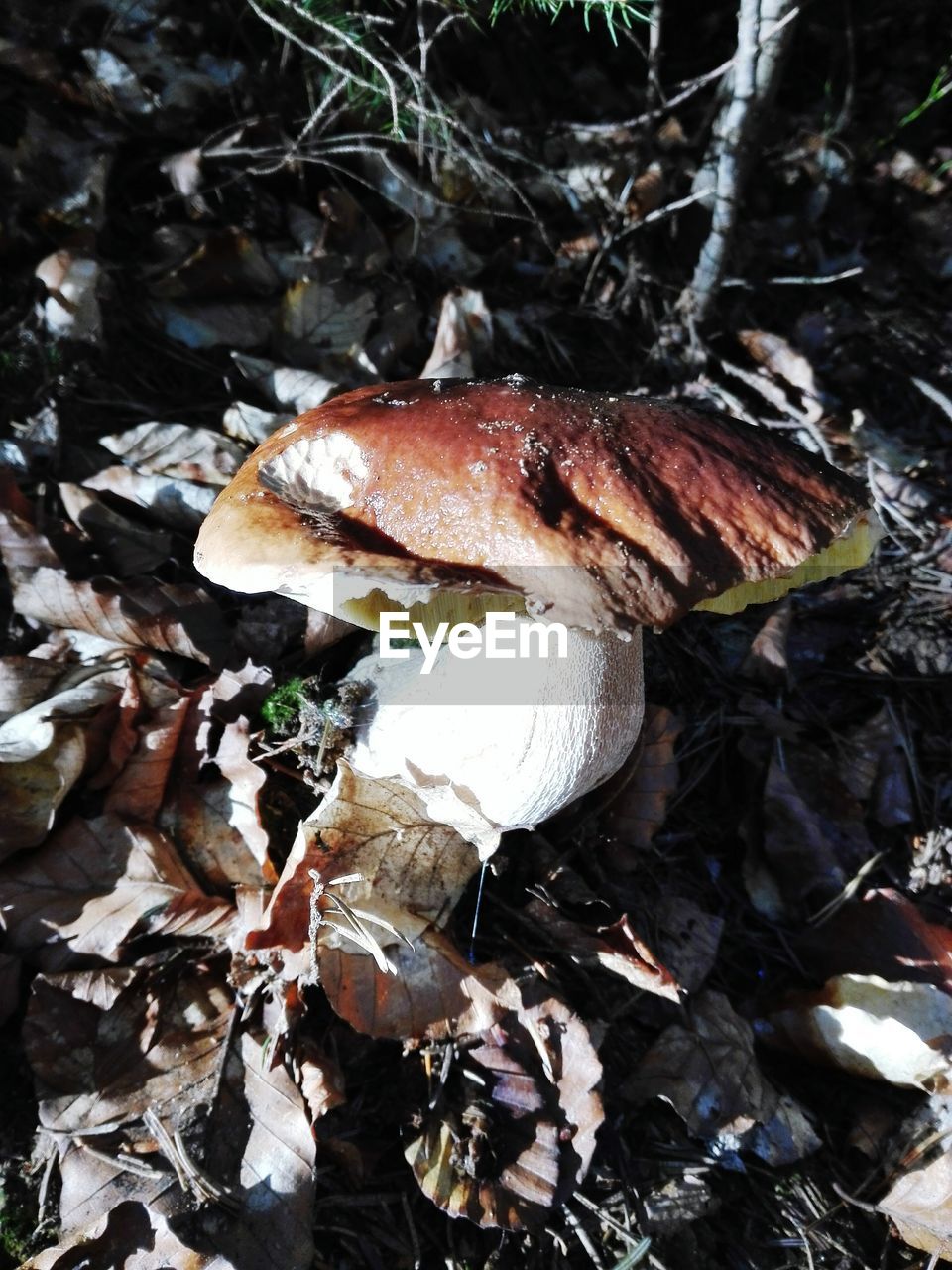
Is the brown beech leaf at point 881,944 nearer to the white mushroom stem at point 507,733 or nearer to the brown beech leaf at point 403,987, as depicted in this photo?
the white mushroom stem at point 507,733

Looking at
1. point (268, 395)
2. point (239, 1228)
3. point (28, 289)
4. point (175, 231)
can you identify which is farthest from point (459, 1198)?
point (175, 231)

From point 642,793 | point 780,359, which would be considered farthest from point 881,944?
point 780,359

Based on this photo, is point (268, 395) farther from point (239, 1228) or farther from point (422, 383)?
point (239, 1228)

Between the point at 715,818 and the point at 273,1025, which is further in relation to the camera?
the point at 715,818

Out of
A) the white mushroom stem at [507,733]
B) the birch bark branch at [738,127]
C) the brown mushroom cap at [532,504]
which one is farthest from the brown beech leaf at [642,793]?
the birch bark branch at [738,127]

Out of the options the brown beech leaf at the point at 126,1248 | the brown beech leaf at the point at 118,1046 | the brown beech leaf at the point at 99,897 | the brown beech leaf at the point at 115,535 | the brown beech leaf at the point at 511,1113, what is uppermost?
the brown beech leaf at the point at 115,535

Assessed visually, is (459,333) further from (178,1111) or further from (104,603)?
(178,1111)
